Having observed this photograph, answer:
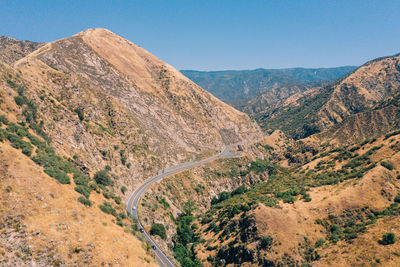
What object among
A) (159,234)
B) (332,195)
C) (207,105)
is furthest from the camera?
(207,105)

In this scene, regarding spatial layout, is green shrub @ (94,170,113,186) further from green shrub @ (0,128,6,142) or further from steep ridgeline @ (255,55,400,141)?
steep ridgeline @ (255,55,400,141)

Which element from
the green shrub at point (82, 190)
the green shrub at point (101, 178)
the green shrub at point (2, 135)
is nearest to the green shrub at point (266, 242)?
the green shrub at point (82, 190)

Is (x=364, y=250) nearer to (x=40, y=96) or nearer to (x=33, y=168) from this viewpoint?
(x=33, y=168)

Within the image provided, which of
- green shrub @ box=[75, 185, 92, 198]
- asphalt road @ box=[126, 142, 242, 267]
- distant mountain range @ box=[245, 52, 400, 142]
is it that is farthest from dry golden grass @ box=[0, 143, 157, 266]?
distant mountain range @ box=[245, 52, 400, 142]

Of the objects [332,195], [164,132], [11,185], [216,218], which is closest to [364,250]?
[332,195]

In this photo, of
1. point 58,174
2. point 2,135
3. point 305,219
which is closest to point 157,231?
point 58,174
